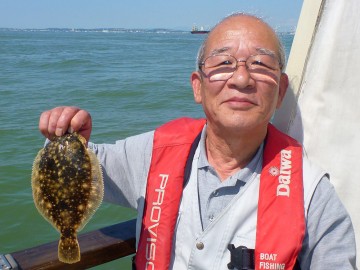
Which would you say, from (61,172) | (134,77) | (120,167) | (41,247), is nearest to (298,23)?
(120,167)

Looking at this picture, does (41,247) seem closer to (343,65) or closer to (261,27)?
(261,27)

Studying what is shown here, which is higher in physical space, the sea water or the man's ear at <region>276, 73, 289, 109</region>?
the man's ear at <region>276, 73, 289, 109</region>

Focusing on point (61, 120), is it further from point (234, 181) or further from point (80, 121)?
point (234, 181)

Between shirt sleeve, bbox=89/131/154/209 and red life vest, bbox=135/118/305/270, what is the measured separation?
2.5 inches

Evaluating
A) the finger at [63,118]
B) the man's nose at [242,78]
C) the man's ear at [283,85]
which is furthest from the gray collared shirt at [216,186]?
the finger at [63,118]

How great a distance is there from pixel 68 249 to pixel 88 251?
0.32 m

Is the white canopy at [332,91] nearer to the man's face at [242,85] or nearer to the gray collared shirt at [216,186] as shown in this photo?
the man's face at [242,85]

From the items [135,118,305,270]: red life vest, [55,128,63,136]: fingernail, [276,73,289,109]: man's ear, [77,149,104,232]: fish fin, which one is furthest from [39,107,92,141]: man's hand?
[276,73,289,109]: man's ear

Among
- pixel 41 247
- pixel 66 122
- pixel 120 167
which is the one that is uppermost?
pixel 66 122

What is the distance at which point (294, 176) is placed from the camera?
241 centimetres

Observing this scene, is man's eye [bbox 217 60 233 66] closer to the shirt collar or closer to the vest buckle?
the shirt collar

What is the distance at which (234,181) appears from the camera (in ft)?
8.07

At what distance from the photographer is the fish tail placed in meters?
2.26

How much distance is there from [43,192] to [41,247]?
435 millimetres
